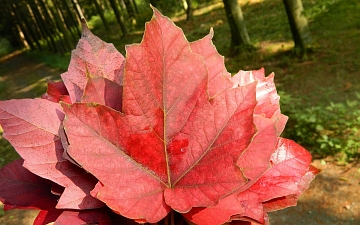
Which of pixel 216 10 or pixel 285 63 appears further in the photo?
pixel 216 10

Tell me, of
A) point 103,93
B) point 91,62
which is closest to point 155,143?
point 103,93

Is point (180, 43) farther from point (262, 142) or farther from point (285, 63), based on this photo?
point (285, 63)

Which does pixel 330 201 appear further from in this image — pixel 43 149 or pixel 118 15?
pixel 118 15

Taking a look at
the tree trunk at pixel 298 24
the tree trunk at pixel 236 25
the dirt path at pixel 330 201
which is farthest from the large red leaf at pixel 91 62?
the tree trunk at pixel 236 25

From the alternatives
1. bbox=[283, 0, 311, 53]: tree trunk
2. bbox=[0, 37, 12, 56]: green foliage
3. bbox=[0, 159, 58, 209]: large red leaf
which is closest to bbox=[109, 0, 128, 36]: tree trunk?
bbox=[283, 0, 311, 53]: tree trunk

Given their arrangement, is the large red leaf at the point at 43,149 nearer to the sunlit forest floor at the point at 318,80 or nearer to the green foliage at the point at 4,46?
the sunlit forest floor at the point at 318,80

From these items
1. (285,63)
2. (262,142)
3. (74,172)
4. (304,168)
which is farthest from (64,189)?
(285,63)
